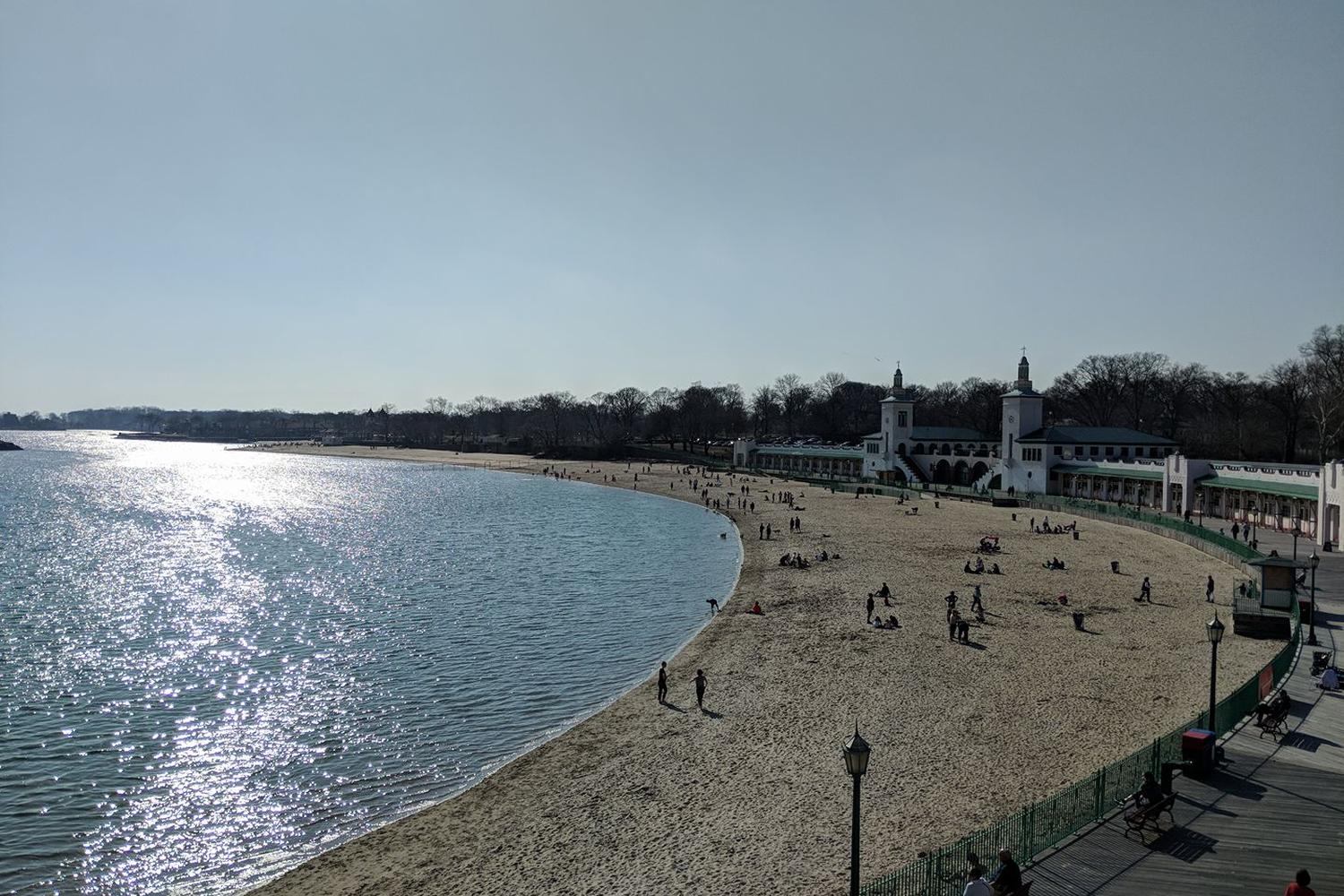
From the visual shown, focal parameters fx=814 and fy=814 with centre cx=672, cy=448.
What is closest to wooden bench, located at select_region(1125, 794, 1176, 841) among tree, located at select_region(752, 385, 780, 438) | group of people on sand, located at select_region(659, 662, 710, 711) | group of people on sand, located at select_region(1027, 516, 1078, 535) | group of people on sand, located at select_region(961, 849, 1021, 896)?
group of people on sand, located at select_region(961, 849, 1021, 896)

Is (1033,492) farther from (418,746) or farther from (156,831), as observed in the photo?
(156,831)

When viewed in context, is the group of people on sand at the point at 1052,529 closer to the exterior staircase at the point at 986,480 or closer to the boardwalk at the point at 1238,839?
the exterior staircase at the point at 986,480

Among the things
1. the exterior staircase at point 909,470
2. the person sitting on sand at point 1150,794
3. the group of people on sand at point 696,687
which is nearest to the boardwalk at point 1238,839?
the person sitting on sand at point 1150,794

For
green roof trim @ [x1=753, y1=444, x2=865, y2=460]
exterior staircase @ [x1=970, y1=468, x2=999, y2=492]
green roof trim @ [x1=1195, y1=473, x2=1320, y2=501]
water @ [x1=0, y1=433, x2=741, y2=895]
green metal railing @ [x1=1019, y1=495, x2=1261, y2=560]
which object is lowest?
water @ [x1=0, y1=433, x2=741, y2=895]

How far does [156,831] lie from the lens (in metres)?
16.2

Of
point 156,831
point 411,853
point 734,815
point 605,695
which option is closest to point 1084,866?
point 734,815

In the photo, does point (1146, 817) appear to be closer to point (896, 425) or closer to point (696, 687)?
point (696, 687)

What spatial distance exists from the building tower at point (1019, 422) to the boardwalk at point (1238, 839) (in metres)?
61.6

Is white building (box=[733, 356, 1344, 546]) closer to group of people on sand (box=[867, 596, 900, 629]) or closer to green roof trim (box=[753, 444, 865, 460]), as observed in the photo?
green roof trim (box=[753, 444, 865, 460])

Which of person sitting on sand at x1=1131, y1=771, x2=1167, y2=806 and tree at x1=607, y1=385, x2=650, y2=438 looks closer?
person sitting on sand at x1=1131, y1=771, x2=1167, y2=806

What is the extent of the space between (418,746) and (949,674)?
1482 centimetres

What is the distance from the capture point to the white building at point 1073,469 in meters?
45.8

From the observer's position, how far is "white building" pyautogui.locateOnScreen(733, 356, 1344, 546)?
4578 centimetres

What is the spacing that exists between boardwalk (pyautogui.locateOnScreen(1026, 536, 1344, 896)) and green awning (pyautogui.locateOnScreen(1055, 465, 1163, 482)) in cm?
5069
